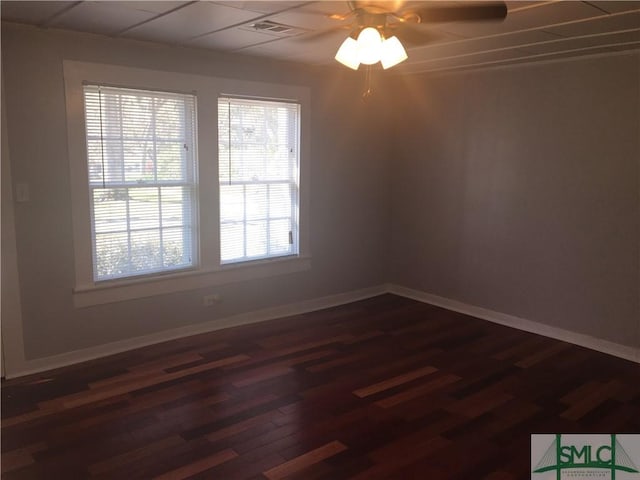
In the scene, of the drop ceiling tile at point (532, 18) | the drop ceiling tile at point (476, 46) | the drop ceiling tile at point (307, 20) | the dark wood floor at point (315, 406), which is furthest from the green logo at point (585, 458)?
the drop ceiling tile at point (307, 20)

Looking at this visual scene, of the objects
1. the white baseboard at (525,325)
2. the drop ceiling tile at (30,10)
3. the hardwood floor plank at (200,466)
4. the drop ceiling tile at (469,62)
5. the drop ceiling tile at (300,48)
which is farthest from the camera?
the white baseboard at (525,325)

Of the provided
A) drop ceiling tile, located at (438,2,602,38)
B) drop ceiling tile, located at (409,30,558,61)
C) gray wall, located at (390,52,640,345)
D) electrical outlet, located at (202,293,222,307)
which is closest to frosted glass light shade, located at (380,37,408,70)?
drop ceiling tile, located at (438,2,602,38)

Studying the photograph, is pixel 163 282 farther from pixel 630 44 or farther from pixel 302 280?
pixel 630 44

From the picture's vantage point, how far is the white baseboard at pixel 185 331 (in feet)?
12.4

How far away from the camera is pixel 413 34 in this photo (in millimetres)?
3373

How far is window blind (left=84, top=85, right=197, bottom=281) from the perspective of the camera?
386cm

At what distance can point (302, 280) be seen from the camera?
5.18 m

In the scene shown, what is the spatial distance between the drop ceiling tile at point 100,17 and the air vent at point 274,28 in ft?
1.94

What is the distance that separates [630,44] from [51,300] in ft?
14.3

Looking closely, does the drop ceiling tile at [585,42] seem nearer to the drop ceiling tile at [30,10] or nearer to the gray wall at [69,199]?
the gray wall at [69,199]

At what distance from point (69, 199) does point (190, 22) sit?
148 centimetres

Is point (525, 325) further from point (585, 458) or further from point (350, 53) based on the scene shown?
point (350, 53)

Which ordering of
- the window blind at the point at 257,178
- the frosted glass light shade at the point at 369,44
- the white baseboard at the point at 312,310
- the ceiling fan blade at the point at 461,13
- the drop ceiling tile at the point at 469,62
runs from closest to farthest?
the ceiling fan blade at the point at 461,13, the frosted glass light shade at the point at 369,44, the white baseboard at the point at 312,310, the drop ceiling tile at the point at 469,62, the window blind at the point at 257,178

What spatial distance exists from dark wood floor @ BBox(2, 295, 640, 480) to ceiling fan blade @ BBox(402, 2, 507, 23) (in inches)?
84.6
